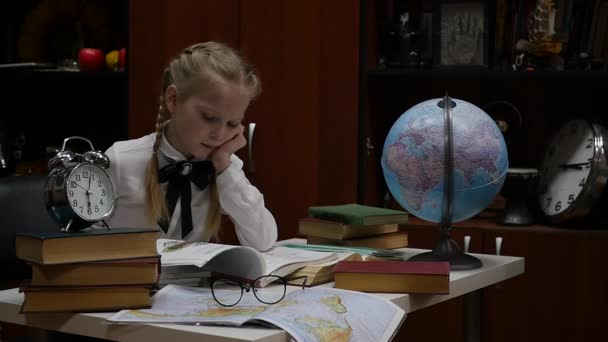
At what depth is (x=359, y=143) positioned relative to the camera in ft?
10.8

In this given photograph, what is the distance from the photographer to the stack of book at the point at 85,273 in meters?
1.42

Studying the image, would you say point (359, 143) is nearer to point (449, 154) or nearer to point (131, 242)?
point (449, 154)

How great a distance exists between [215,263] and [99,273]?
328mm

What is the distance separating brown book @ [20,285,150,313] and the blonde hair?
0.71 m

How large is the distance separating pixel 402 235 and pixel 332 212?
202 mm

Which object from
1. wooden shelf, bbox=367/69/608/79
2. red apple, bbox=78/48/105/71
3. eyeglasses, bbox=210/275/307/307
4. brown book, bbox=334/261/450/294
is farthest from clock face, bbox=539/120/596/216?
red apple, bbox=78/48/105/71

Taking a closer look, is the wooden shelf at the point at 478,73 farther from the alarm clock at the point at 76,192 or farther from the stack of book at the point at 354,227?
the alarm clock at the point at 76,192

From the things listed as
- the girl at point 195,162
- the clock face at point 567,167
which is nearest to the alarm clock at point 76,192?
the girl at point 195,162

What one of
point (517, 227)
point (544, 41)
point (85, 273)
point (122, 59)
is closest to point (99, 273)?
point (85, 273)

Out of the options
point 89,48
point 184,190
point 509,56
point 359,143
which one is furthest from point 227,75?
point 89,48

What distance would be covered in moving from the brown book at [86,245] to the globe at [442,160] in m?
0.68

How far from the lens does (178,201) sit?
7.16ft

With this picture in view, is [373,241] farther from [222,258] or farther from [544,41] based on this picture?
[544,41]

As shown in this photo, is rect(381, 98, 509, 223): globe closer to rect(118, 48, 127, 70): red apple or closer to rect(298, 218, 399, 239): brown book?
rect(298, 218, 399, 239): brown book
